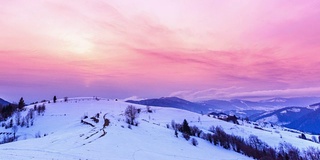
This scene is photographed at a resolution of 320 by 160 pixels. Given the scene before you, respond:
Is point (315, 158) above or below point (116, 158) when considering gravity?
below

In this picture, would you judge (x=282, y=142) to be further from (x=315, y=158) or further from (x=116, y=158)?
(x=116, y=158)

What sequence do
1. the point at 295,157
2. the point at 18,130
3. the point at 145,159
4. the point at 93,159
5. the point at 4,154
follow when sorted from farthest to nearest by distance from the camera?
the point at 295,157 → the point at 18,130 → the point at 145,159 → the point at 93,159 → the point at 4,154

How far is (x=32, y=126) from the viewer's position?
11200 cm

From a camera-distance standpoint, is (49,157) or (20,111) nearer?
(49,157)

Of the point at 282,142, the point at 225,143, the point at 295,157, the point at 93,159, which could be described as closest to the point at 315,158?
the point at 295,157

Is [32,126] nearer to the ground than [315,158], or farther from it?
farther from it

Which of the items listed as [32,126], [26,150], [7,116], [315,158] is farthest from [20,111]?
[315,158]

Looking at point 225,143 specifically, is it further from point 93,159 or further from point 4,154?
point 4,154

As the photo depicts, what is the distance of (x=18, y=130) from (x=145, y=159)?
88013 mm

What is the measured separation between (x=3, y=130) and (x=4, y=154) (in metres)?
91.2

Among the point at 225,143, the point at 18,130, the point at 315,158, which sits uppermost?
the point at 18,130

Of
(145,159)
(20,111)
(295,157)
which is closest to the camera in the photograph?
(145,159)

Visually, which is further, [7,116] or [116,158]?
[7,116]

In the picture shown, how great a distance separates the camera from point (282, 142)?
181 m
